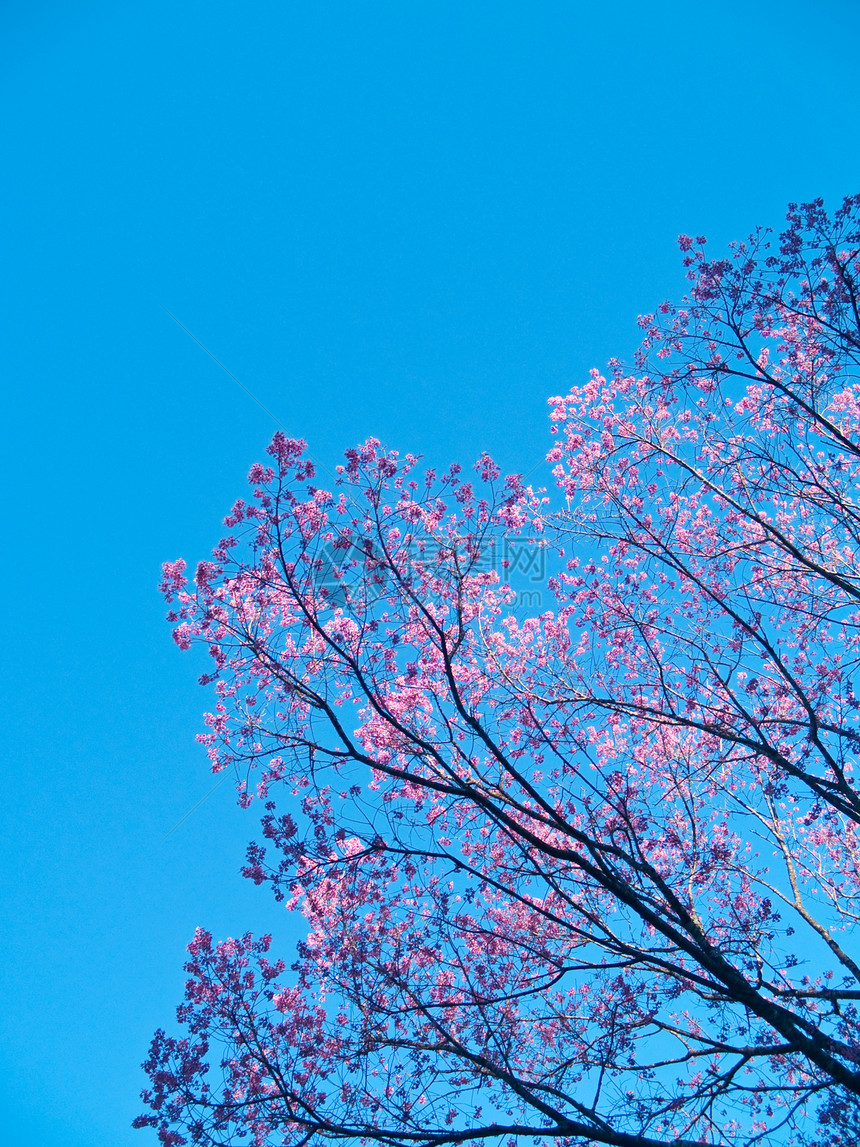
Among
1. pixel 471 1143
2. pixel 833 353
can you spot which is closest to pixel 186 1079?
pixel 471 1143

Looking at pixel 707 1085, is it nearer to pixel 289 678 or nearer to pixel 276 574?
pixel 289 678

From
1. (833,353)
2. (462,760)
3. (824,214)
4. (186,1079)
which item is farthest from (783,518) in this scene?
(186,1079)

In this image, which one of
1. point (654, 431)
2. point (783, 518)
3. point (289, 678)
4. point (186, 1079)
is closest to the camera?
point (289, 678)

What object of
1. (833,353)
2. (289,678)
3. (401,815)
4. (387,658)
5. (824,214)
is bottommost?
(401,815)

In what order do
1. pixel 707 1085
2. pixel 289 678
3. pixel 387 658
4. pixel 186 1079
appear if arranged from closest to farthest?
pixel 707 1085
pixel 289 678
pixel 186 1079
pixel 387 658

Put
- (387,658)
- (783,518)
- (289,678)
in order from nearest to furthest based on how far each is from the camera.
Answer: (289,678) < (387,658) < (783,518)

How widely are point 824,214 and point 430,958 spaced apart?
7.64 m

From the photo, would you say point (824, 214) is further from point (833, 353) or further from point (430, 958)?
point (430, 958)

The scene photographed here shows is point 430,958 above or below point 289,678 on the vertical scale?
below

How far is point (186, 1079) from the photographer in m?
5.83

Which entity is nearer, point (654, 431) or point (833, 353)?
point (833, 353)

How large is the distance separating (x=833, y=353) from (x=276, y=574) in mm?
5529

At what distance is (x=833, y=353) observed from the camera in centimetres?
596

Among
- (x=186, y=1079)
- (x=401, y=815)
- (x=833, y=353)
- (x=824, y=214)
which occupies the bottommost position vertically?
(x=186, y=1079)
